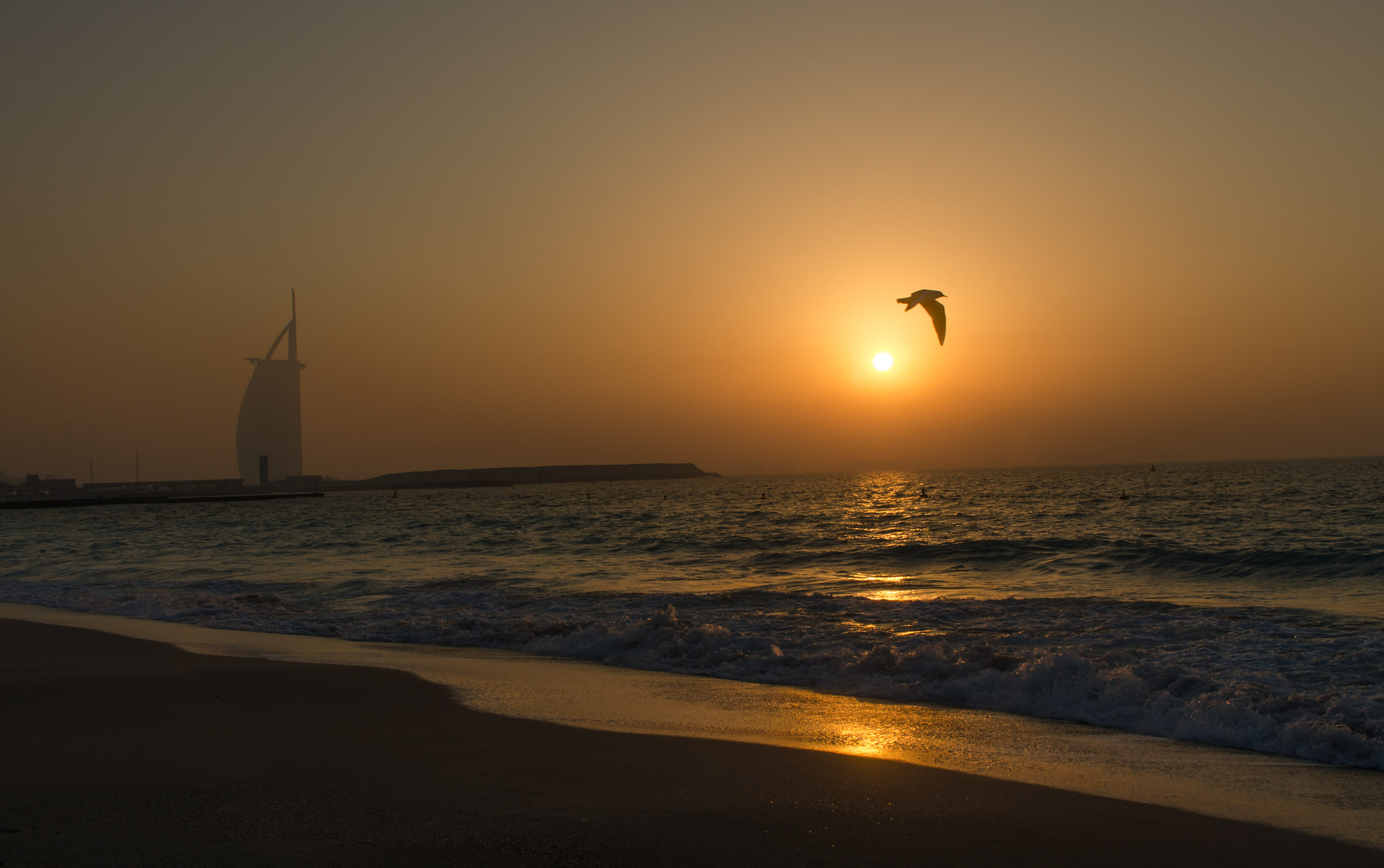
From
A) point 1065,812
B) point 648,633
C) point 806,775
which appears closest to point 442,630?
point 648,633

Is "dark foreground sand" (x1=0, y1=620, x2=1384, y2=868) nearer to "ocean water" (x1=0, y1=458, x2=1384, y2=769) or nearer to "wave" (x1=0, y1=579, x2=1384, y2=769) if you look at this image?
"wave" (x1=0, y1=579, x2=1384, y2=769)

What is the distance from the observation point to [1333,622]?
12914mm

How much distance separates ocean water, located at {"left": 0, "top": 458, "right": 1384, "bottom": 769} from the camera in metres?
9.10

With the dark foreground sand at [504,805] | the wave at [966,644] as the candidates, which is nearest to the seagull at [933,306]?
the wave at [966,644]

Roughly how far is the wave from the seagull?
4.33m

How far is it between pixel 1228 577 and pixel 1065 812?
17439 millimetres

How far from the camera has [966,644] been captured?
1154 cm

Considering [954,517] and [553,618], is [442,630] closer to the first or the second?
[553,618]

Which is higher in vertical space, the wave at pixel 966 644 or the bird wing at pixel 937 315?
the bird wing at pixel 937 315

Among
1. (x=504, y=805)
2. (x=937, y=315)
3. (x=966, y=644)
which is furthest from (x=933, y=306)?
(x=504, y=805)

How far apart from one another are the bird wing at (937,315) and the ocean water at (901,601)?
4252 millimetres

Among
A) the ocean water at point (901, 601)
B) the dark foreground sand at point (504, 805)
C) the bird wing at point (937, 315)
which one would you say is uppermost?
the bird wing at point (937, 315)

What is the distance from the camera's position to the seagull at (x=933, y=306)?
42.4 feet

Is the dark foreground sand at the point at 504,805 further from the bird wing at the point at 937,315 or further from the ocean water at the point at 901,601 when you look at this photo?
the bird wing at the point at 937,315
